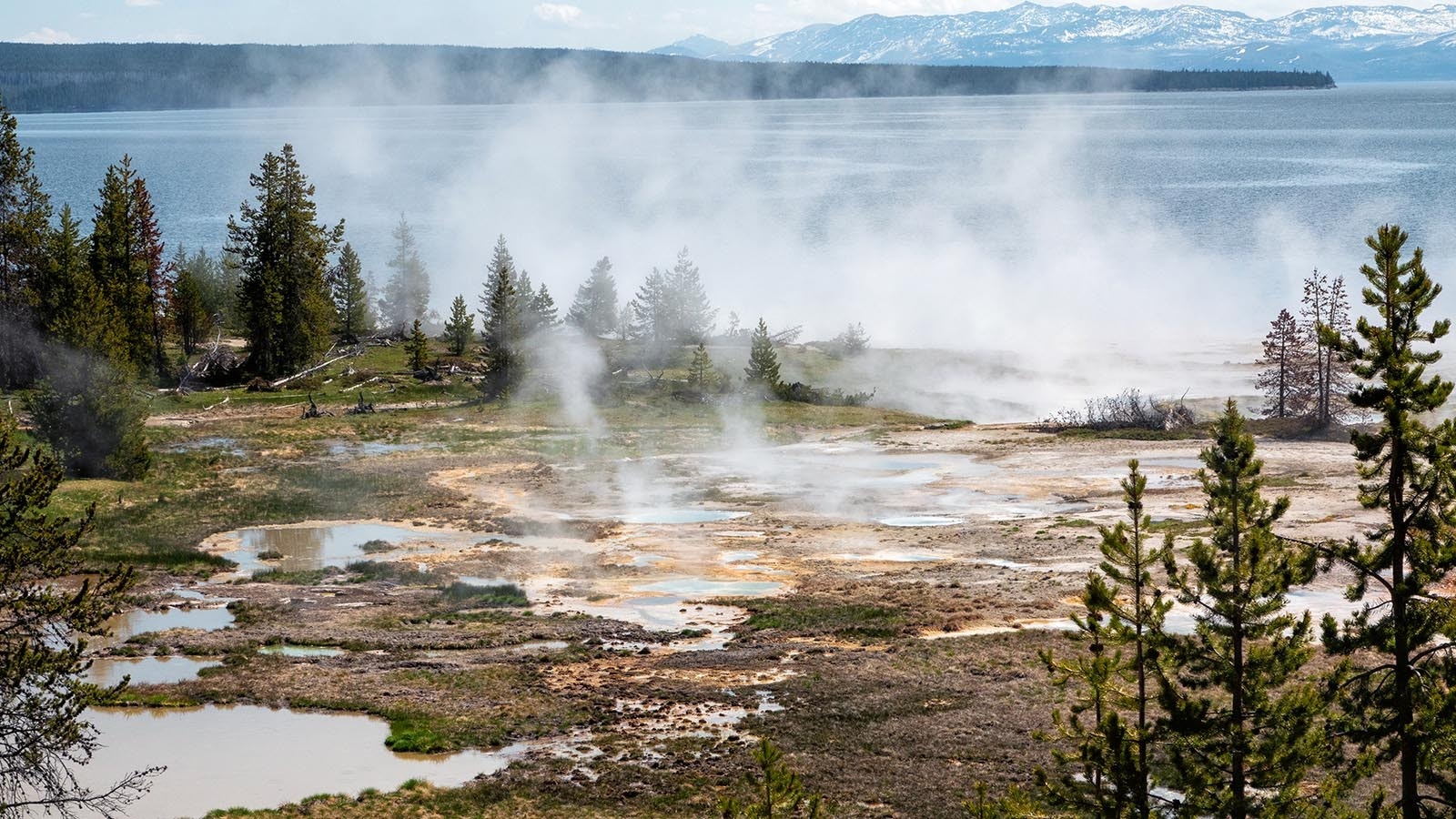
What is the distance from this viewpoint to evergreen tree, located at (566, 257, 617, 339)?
9631 centimetres

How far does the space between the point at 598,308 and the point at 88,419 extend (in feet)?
158

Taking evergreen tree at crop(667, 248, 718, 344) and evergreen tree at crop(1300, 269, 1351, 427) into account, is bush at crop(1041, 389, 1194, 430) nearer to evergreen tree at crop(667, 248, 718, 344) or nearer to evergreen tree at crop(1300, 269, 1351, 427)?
evergreen tree at crop(1300, 269, 1351, 427)

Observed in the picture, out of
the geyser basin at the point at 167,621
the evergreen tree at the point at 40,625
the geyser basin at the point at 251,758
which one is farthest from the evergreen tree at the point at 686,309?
the evergreen tree at the point at 40,625

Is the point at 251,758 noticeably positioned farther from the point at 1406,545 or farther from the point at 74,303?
the point at 74,303

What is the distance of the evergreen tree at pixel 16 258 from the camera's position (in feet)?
227

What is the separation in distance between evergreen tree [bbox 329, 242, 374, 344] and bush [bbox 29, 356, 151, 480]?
39.5 meters

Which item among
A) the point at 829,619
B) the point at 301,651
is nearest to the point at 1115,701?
the point at 829,619

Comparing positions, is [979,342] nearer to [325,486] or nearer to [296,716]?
[325,486]

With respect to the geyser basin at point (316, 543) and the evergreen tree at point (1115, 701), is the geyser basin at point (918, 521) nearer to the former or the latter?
the geyser basin at point (316, 543)

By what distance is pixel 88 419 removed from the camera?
51312 mm

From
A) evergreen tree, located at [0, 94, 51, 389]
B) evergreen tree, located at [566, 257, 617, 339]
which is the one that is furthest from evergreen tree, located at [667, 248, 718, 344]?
evergreen tree, located at [0, 94, 51, 389]

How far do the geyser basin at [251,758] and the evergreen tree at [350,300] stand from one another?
210 feet

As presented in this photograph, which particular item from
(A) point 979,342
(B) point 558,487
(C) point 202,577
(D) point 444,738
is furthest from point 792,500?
(A) point 979,342

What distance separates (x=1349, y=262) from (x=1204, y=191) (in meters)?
62.9
